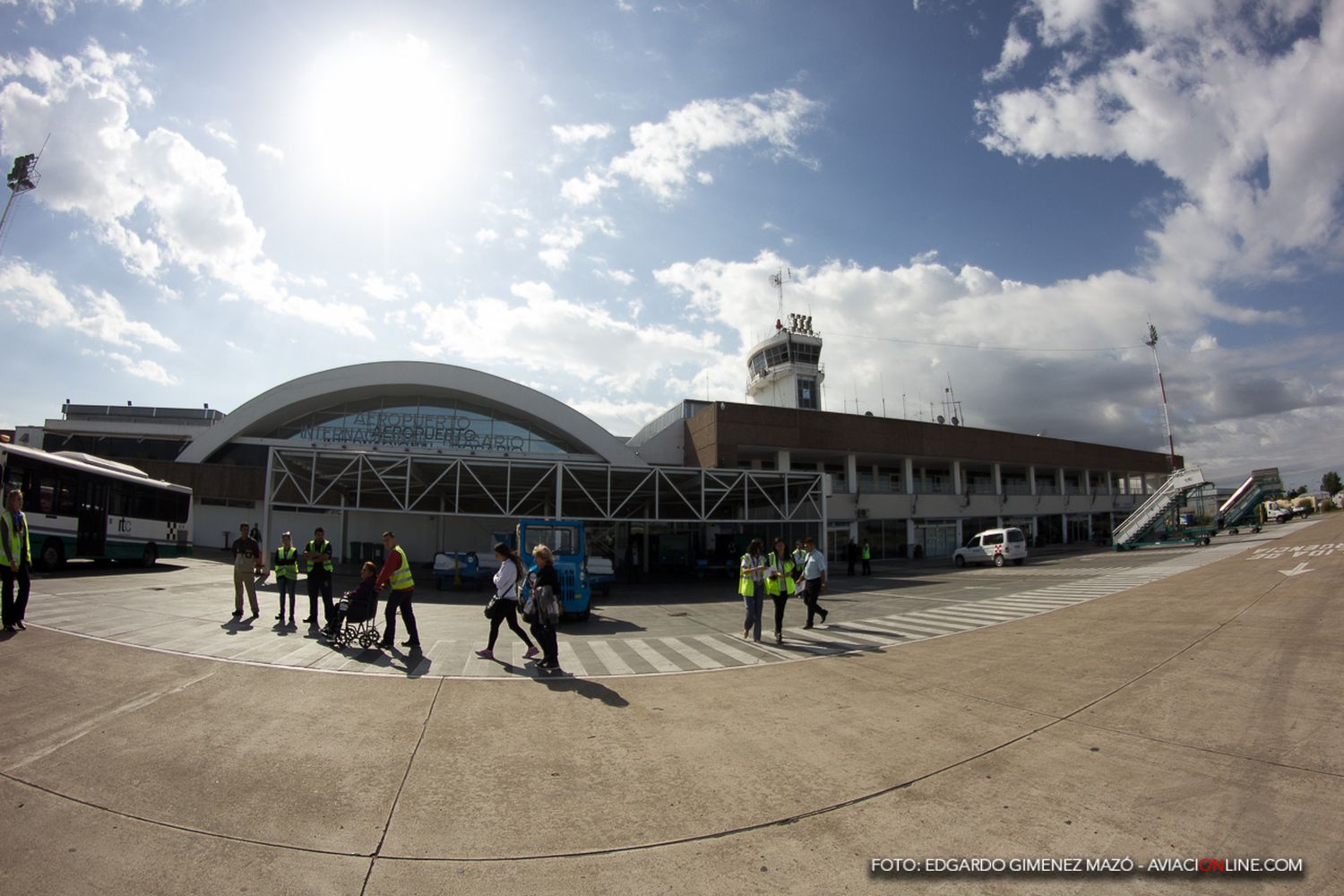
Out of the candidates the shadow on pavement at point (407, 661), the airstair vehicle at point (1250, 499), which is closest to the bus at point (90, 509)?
the shadow on pavement at point (407, 661)

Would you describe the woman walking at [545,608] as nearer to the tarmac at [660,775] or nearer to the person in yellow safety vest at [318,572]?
the tarmac at [660,775]

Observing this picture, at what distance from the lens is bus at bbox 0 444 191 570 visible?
15.8 metres

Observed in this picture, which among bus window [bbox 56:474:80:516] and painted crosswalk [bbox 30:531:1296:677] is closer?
painted crosswalk [bbox 30:531:1296:677]

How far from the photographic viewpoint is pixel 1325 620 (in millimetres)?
8367

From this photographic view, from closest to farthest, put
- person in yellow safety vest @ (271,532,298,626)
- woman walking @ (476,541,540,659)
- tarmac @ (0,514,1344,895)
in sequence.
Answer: tarmac @ (0,514,1344,895) → woman walking @ (476,541,540,659) → person in yellow safety vest @ (271,532,298,626)

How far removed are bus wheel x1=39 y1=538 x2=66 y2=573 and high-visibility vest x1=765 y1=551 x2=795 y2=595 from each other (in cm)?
2078

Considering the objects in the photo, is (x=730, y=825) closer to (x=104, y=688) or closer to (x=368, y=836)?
(x=368, y=836)

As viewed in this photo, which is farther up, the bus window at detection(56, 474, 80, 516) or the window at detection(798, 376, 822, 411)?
the window at detection(798, 376, 822, 411)

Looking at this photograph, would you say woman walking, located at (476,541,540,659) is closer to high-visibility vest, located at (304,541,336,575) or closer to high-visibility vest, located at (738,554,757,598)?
high-visibility vest, located at (738,554,757,598)

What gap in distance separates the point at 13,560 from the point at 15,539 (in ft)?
0.95

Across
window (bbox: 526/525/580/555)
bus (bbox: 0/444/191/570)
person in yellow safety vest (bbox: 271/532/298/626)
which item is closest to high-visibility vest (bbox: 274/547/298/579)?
person in yellow safety vest (bbox: 271/532/298/626)

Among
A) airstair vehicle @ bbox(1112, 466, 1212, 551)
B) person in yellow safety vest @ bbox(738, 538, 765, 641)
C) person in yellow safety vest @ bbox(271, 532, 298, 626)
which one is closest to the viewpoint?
person in yellow safety vest @ bbox(738, 538, 765, 641)

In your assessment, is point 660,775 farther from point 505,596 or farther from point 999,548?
point 999,548

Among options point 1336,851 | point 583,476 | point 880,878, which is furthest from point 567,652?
point 583,476
